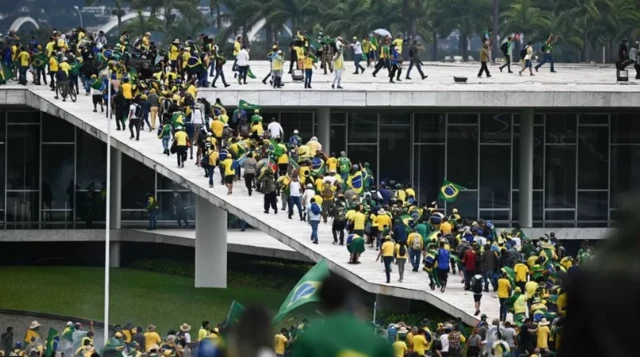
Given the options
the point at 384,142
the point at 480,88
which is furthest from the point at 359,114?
the point at 480,88

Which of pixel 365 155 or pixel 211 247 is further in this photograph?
pixel 365 155

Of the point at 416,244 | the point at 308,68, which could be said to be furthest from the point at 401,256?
the point at 308,68

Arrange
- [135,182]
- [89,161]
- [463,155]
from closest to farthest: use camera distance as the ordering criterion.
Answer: [89,161], [135,182], [463,155]

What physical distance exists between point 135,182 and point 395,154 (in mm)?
7041

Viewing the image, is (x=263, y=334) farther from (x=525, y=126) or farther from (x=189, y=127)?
(x=525, y=126)

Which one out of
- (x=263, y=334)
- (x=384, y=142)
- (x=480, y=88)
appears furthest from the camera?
(x=384, y=142)

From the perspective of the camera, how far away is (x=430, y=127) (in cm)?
4206

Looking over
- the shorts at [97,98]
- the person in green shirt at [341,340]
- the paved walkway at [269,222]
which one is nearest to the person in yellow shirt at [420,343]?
the paved walkway at [269,222]

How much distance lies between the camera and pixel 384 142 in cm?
4206

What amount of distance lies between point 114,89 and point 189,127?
10.9 ft

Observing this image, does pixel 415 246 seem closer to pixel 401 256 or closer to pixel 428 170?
pixel 401 256

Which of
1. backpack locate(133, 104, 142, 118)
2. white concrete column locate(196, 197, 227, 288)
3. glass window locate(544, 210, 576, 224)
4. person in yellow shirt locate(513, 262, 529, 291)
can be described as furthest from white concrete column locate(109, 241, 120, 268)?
person in yellow shirt locate(513, 262, 529, 291)

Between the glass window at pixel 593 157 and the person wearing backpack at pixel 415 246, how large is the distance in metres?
16.9

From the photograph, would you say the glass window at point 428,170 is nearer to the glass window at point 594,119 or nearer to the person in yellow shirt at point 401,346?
the glass window at point 594,119
